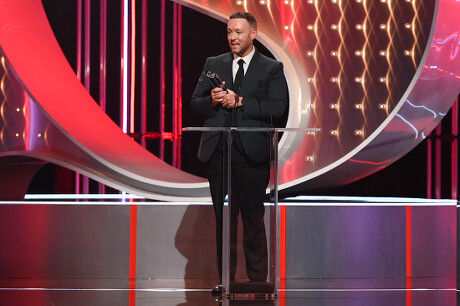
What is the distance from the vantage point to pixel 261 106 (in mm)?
2846

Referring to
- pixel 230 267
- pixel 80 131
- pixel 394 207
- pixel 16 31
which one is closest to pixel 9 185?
pixel 80 131

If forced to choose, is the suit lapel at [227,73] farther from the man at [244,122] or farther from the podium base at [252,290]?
the podium base at [252,290]

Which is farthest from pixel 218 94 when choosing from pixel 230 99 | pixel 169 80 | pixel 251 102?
pixel 169 80

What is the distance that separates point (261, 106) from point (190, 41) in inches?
95.8

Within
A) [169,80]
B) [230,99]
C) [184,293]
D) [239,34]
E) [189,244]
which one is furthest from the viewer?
[169,80]

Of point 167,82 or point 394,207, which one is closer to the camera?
point 394,207

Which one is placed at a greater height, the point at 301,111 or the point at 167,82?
the point at 167,82

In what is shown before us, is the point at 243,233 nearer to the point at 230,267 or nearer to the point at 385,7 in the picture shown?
the point at 230,267

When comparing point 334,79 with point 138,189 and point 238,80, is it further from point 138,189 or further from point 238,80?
point 138,189

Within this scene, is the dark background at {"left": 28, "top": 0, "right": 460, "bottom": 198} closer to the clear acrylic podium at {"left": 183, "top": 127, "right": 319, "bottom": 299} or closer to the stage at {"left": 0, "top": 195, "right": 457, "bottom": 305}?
the stage at {"left": 0, "top": 195, "right": 457, "bottom": 305}

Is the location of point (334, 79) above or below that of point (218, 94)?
above

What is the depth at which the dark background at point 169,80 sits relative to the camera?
197 inches

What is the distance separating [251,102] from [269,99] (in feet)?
0.37

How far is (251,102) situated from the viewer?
2834 mm
